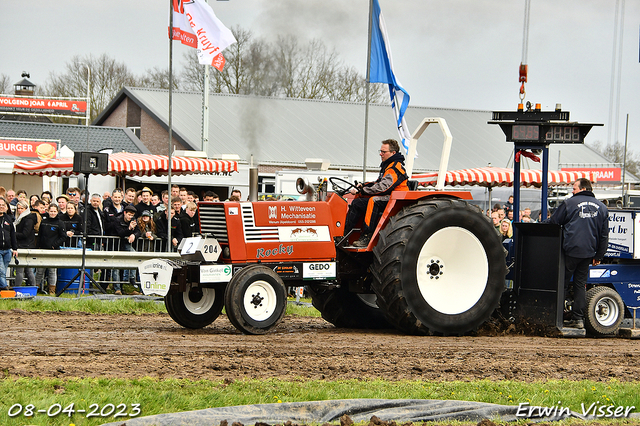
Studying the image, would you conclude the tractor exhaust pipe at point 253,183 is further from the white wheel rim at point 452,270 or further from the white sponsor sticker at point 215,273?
the white wheel rim at point 452,270

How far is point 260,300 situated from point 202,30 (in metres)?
8.30

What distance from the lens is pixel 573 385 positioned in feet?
20.3

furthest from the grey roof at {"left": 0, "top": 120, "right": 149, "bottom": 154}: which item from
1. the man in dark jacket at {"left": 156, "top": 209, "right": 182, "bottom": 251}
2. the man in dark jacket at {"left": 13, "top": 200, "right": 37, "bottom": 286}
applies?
the man in dark jacket at {"left": 13, "top": 200, "right": 37, "bottom": 286}

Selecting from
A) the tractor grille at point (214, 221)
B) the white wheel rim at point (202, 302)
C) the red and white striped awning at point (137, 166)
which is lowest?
the white wheel rim at point (202, 302)

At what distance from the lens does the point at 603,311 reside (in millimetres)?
9672

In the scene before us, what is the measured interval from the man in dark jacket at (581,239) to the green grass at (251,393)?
131 inches

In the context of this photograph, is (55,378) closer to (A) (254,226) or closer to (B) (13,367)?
(B) (13,367)

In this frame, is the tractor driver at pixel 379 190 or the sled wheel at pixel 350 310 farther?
the sled wheel at pixel 350 310

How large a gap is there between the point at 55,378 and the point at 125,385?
589mm

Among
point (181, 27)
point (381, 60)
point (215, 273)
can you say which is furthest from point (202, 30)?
point (215, 273)

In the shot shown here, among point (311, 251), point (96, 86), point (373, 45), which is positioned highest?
point (96, 86)

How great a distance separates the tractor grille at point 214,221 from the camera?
8.60 m

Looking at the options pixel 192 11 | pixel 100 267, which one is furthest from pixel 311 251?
pixel 192 11

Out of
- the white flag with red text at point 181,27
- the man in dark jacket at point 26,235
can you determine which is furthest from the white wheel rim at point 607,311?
the white flag with red text at point 181,27
